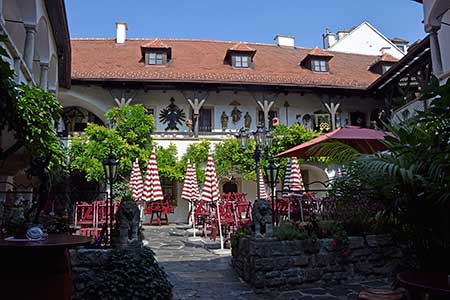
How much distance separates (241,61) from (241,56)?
26 cm

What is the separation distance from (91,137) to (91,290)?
36.4ft

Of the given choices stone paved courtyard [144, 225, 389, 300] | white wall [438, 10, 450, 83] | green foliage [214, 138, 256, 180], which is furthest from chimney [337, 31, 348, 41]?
stone paved courtyard [144, 225, 389, 300]

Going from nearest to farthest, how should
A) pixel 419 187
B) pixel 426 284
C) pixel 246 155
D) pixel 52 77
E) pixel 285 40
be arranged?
pixel 426 284 < pixel 419 187 < pixel 52 77 < pixel 246 155 < pixel 285 40

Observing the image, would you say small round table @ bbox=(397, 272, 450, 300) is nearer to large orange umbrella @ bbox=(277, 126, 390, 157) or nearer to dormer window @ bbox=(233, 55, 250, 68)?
large orange umbrella @ bbox=(277, 126, 390, 157)

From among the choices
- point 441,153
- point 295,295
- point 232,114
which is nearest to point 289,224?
point 295,295

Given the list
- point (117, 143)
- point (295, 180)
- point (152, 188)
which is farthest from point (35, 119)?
point (117, 143)

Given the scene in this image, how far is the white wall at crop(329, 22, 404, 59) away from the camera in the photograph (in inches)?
974

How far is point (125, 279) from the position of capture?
15.1 feet

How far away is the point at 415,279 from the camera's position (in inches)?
122

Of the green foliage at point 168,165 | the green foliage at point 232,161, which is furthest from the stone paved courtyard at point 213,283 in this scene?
the green foliage at point 232,161

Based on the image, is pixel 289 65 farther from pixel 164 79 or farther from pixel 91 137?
pixel 91 137

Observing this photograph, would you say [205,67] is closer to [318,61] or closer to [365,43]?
[318,61]

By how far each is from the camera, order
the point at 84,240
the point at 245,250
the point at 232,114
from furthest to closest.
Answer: the point at 232,114
the point at 245,250
the point at 84,240

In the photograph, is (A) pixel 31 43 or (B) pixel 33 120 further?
(A) pixel 31 43
